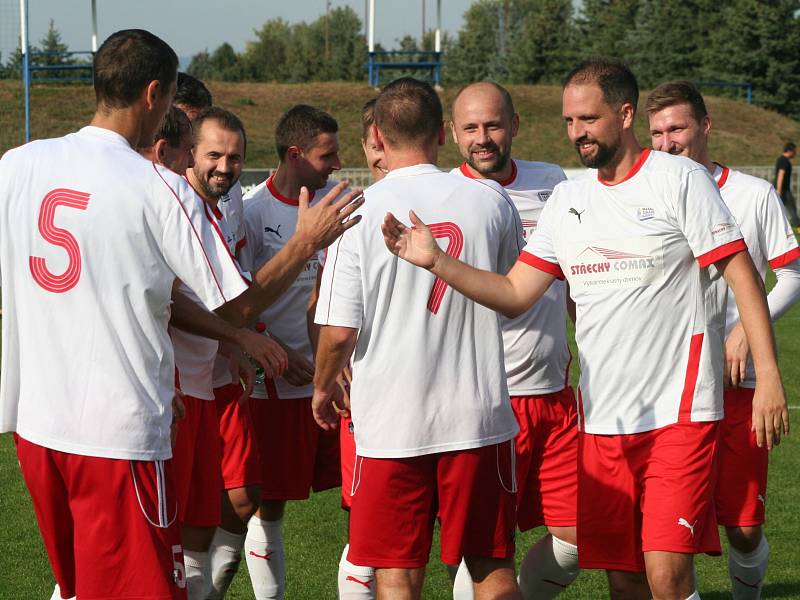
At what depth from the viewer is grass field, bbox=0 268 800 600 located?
5871 millimetres

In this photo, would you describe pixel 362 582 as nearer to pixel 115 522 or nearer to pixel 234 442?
pixel 234 442

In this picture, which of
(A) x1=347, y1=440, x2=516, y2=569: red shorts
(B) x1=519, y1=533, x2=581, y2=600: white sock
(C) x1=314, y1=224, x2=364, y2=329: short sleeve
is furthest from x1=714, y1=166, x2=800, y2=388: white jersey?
(C) x1=314, y1=224, x2=364, y2=329: short sleeve

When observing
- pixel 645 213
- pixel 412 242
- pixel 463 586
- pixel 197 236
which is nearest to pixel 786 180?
pixel 463 586

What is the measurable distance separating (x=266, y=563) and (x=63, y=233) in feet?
8.18

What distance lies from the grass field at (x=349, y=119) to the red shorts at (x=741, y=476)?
107 feet

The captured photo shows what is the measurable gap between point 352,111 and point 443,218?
39822 millimetres

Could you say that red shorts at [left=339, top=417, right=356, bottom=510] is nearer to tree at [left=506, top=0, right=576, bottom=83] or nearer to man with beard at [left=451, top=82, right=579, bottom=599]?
man with beard at [left=451, top=82, right=579, bottom=599]

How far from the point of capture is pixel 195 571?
4.98m

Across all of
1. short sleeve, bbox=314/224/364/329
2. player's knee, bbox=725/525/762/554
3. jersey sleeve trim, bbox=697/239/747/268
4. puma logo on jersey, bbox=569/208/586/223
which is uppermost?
puma logo on jersey, bbox=569/208/586/223

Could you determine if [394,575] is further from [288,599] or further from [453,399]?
[288,599]

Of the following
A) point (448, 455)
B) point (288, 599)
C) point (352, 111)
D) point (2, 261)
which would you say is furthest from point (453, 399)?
point (352, 111)

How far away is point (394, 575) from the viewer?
429 cm

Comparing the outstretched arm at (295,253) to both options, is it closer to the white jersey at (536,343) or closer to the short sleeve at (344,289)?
the short sleeve at (344,289)

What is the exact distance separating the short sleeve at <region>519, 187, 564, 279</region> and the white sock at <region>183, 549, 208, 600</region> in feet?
6.30
